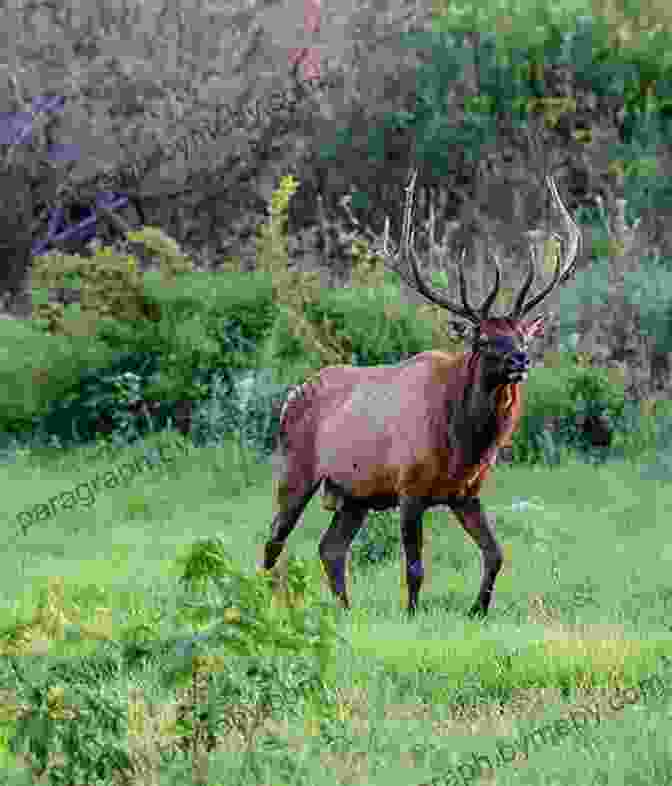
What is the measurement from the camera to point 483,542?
1051 cm

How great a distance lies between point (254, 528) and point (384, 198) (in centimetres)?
982

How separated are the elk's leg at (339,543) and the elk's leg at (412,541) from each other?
52 cm

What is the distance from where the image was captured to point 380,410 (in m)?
10.8

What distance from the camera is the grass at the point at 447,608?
7.64 m

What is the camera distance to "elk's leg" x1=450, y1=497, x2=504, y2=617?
34.4 ft

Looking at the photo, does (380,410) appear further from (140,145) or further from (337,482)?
(140,145)

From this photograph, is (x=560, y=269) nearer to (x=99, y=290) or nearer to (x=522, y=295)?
(x=522, y=295)

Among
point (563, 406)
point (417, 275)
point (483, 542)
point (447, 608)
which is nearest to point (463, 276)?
point (417, 275)

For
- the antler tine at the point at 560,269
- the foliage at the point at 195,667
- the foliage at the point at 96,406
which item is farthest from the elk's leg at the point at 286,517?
the foliage at the point at 96,406

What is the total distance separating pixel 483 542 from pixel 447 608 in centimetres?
78
